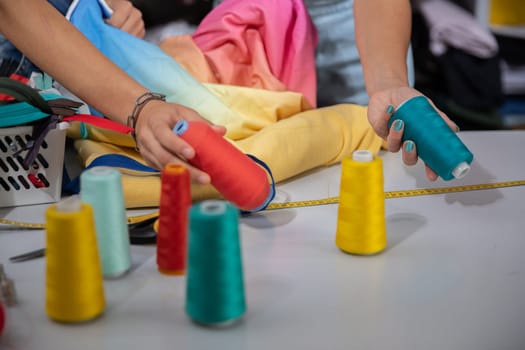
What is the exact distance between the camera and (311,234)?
0.93m

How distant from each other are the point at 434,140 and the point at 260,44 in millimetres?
542

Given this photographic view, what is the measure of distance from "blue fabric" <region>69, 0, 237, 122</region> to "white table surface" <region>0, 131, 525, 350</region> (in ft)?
0.82

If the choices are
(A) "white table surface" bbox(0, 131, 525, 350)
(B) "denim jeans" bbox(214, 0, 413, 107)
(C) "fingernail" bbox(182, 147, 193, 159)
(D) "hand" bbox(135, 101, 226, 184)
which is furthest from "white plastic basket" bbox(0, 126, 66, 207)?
(B) "denim jeans" bbox(214, 0, 413, 107)

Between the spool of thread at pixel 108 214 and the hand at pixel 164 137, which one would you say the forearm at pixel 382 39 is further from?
the spool of thread at pixel 108 214

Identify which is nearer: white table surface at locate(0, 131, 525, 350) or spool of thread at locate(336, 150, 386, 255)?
white table surface at locate(0, 131, 525, 350)

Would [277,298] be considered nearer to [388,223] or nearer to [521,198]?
[388,223]

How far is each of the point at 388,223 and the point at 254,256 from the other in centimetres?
23

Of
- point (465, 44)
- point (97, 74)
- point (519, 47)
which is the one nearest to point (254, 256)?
point (97, 74)

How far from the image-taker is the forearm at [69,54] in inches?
39.4

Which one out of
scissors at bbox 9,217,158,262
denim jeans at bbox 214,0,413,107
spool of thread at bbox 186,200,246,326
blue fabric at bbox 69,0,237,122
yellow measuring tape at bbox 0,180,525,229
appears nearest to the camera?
spool of thread at bbox 186,200,246,326

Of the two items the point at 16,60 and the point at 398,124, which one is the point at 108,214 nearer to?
the point at 398,124

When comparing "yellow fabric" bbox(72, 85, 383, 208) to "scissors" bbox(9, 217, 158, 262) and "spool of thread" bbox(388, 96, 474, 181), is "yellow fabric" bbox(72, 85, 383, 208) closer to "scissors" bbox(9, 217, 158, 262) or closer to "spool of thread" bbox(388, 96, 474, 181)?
"scissors" bbox(9, 217, 158, 262)

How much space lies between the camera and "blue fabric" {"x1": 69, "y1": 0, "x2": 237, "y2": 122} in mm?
1169

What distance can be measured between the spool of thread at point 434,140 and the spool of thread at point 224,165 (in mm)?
238
